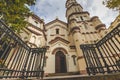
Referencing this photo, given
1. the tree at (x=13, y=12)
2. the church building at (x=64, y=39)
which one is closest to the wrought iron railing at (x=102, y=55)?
the tree at (x=13, y=12)

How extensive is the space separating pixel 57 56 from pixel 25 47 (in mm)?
12271

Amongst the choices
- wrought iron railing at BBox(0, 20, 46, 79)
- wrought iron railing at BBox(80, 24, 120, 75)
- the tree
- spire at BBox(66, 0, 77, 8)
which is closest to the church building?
spire at BBox(66, 0, 77, 8)

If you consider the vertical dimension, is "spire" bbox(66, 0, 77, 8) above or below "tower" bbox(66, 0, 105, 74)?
above

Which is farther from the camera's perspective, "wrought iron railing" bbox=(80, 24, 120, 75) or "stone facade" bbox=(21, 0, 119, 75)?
"stone facade" bbox=(21, 0, 119, 75)

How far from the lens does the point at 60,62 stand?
53.2ft

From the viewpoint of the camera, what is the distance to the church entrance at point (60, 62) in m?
15.5

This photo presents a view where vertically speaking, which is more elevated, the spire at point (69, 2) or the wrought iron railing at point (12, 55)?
the spire at point (69, 2)

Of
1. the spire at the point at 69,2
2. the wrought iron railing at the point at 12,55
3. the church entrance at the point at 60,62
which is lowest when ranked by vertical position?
the wrought iron railing at the point at 12,55

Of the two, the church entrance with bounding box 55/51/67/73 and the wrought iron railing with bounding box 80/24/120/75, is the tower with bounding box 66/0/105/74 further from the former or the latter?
the wrought iron railing with bounding box 80/24/120/75

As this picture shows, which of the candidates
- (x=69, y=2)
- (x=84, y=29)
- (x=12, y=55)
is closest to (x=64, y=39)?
(x=84, y=29)

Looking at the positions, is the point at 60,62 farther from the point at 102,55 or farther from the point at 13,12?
the point at 102,55

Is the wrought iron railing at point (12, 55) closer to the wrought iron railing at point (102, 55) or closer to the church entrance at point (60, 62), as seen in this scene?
the wrought iron railing at point (102, 55)

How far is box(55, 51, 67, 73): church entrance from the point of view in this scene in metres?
15.5

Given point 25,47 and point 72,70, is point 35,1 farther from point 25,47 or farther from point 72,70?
point 72,70
